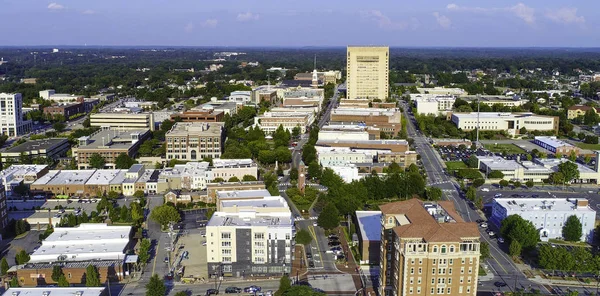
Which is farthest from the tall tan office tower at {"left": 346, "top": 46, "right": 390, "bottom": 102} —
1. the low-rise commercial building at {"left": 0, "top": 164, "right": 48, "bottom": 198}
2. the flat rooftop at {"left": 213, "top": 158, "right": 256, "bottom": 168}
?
the low-rise commercial building at {"left": 0, "top": 164, "right": 48, "bottom": 198}

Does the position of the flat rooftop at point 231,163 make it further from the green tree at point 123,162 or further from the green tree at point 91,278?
the green tree at point 91,278

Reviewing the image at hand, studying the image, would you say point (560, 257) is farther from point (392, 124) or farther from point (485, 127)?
point (485, 127)

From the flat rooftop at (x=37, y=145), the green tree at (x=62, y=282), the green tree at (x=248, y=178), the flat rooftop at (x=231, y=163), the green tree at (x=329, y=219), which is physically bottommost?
the green tree at (x=62, y=282)

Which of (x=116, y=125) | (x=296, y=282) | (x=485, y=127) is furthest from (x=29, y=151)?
(x=485, y=127)

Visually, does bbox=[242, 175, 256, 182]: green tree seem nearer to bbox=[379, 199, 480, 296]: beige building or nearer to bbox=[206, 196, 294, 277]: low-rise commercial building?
bbox=[206, 196, 294, 277]: low-rise commercial building

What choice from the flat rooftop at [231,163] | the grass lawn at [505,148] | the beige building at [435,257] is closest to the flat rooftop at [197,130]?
→ the flat rooftop at [231,163]
